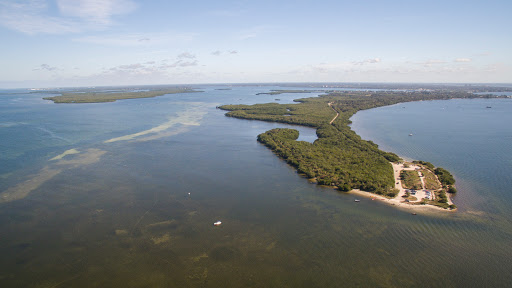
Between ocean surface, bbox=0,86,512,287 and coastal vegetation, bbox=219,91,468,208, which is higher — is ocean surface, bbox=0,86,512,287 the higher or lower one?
the lower one

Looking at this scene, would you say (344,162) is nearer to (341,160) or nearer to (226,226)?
(341,160)

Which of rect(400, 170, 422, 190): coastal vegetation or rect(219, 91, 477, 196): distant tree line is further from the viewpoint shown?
rect(219, 91, 477, 196): distant tree line

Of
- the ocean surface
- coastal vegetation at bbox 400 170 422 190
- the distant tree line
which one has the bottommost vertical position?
the ocean surface

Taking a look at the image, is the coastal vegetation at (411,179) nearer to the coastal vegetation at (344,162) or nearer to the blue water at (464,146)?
the coastal vegetation at (344,162)

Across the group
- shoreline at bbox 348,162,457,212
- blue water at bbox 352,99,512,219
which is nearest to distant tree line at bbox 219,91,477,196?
shoreline at bbox 348,162,457,212

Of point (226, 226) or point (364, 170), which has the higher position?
point (364, 170)

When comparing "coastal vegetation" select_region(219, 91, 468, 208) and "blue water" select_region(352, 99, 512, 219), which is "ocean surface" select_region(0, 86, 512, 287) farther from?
"coastal vegetation" select_region(219, 91, 468, 208)

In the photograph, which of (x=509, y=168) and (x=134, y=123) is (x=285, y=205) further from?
(x=134, y=123)

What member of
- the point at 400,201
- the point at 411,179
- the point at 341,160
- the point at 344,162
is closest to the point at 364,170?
the point at 344,162
